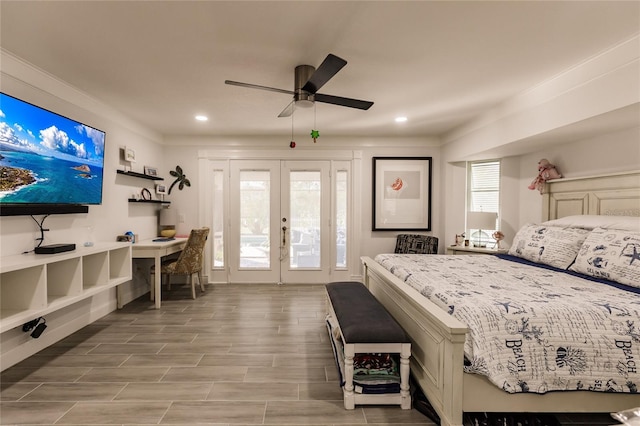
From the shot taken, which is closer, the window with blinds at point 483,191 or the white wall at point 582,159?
the white wall at point 582,159

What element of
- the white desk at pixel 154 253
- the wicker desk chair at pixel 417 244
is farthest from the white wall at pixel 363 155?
the white desk at pixel 154 253

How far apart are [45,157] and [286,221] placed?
3140 millimetres

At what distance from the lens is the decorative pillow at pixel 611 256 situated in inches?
81.0

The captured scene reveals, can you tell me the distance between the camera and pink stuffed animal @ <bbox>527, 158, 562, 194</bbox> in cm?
→ 354

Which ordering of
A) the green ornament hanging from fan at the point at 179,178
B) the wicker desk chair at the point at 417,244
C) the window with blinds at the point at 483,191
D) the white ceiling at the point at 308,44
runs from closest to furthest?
the white ceiling at the point at 308,44
the window with blinds at the point at 483,191
the wicker desk chair at the point at 417,244
the green ornament hanging from fan at the point at 179,178

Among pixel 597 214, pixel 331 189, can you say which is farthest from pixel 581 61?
pixel 331 189

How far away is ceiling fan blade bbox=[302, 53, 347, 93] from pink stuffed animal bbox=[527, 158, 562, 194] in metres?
2.91

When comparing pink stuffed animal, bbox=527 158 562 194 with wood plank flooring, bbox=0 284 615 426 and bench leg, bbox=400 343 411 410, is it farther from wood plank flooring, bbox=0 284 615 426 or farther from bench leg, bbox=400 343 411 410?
bench leg, bbox=400 343 411 410

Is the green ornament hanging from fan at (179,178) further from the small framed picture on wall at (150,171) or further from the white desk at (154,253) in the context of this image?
the white desk at (154,253)

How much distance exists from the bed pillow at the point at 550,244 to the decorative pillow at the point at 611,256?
4.5 inches

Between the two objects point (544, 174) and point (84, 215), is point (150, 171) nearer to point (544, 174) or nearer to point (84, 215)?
point (84, 215)

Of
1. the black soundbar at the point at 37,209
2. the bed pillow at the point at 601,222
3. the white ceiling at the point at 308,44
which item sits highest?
the white ceiling at the point at 308,44

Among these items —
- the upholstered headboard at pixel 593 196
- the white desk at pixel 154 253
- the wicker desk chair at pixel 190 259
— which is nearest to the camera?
the upholstered headboard at pixel 593 196

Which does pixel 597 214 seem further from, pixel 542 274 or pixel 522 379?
pixel 522 379
